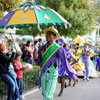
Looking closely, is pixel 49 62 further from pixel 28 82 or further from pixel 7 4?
pixel 7 4

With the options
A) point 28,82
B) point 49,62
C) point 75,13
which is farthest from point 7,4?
point 75,13

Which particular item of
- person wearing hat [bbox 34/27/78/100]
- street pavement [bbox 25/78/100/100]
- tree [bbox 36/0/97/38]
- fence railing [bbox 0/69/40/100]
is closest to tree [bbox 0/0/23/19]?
fence railing [bbox 0/69/40/100]

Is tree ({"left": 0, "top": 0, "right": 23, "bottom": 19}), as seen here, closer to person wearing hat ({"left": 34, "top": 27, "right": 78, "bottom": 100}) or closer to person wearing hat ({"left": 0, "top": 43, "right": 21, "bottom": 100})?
person wearing hat ({"left": 0, "top": 43, "right": 21, "bottom": 100})

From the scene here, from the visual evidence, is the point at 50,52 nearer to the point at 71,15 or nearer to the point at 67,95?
the point at 67,95

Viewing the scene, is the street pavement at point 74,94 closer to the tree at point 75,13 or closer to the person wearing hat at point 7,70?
the person wearing hat at point 7,70

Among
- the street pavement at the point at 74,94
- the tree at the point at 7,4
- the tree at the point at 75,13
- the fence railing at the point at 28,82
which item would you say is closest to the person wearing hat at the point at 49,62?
the fence railing at the point at 28,82

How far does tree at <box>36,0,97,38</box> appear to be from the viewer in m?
16.4

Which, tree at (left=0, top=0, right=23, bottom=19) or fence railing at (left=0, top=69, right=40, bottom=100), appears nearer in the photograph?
fence railing at (left=0, top=69, right=40, bottom=100)

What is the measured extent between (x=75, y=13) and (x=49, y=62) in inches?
517

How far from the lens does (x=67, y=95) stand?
283 inches

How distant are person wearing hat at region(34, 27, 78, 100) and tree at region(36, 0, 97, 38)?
11.9 meters

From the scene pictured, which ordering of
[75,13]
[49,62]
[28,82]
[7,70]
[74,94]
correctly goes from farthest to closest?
1. [75,13]
2. [28,82]
3. [74,94]
4. [7,70]
5. [49,62]

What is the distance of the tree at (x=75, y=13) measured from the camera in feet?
53.8

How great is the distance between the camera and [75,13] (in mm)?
17188
